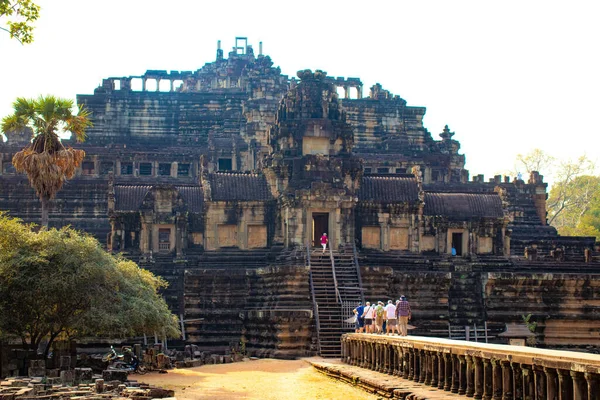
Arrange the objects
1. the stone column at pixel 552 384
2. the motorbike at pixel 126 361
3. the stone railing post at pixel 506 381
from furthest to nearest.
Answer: the motorbike at pixel 126 361, the stone railing post at pixel 506 381, the stone column at pixel 552 384

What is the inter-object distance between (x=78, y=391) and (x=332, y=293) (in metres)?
18.4

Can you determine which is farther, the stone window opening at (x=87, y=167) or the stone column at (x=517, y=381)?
the stone window opening at (x=87, y=167)

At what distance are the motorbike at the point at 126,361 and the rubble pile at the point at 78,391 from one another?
4818 mm

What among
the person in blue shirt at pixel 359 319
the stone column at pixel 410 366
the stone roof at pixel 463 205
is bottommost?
the stone column at pixel 410 366

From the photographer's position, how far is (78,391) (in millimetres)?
29188

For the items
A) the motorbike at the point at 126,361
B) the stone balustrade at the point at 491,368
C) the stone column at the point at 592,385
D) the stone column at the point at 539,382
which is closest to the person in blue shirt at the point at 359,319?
the stone balustrade at the point at 491,368

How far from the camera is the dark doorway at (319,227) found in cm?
5103

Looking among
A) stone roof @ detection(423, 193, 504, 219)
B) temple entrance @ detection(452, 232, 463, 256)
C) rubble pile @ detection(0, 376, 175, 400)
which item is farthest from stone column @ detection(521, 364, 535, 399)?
temple entrance @ detection(452, 232, 463, 256)

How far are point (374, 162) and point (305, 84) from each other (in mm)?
17213

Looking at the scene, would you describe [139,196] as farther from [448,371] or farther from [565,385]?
[565,385]

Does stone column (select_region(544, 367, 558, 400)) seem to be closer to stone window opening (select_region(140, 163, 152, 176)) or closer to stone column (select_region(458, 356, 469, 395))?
stone column (select_region(458, 356, 469, 395))

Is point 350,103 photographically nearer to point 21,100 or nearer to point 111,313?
point 21,100

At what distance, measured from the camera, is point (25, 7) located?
28.1 m

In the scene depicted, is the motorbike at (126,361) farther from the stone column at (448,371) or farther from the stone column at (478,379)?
the stone column at (478,379)
